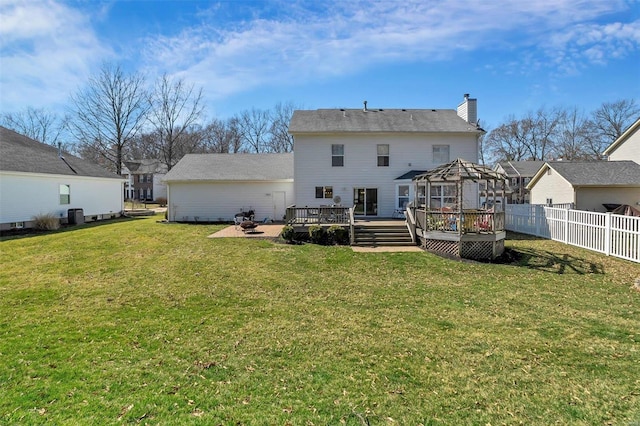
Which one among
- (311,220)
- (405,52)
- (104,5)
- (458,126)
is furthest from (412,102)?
(104,5)

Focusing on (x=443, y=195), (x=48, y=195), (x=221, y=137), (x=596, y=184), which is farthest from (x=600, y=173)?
(x=221, y=137)

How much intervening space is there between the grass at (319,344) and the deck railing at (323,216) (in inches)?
186

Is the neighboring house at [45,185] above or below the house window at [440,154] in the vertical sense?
below

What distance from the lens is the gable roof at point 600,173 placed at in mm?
20953

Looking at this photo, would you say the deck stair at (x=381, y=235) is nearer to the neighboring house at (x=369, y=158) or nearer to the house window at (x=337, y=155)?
the neighboring house at (x=369, y=158)

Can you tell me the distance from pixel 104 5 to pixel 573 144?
58.9 m

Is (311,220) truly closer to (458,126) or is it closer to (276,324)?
(276,324)

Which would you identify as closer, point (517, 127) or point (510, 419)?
point (510, 419)

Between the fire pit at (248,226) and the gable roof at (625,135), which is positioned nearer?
the fire pit at (248,226)

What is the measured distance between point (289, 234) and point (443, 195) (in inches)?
363

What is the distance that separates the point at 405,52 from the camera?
13234 millimetres

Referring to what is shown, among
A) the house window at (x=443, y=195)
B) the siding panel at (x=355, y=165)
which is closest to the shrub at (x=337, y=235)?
the siding panel at (x=355, y=165)

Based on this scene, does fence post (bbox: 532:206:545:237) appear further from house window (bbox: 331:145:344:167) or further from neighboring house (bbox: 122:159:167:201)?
neighboring house (bbox: 122:159:167:201)

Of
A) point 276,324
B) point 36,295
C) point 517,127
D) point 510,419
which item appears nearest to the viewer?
point 510,419
